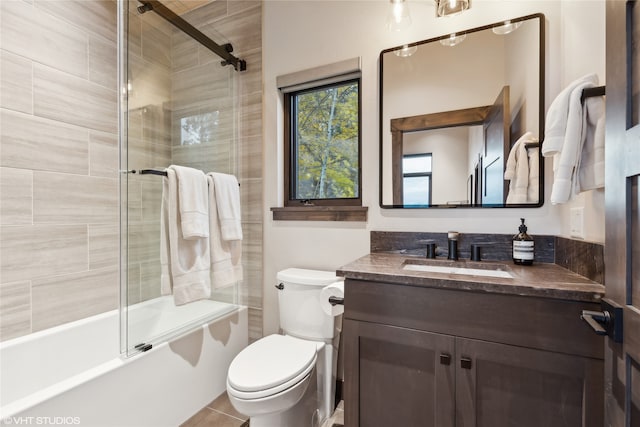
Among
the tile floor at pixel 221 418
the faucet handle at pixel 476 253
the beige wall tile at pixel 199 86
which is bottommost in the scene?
the tile floor at pixel 221 418

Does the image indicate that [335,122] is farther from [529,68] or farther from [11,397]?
[11,397]

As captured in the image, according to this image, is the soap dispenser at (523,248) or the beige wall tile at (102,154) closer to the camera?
the soap dispenser at (523,248)

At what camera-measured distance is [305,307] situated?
1603mm

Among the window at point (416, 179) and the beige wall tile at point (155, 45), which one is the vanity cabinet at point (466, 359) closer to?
the window at point (416, 179)

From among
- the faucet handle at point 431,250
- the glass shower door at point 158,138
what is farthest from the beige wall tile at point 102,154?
the faucet handle at point 431,250

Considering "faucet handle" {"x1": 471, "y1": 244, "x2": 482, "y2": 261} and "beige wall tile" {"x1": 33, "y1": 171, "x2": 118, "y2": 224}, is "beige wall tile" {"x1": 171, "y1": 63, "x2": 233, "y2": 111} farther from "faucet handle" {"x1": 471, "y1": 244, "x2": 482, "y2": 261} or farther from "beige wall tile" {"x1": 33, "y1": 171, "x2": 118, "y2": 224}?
"faucet handle" {"x1": 471, "y1": 244, "x2": 482, "y2": 261}

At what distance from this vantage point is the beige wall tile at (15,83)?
138cm

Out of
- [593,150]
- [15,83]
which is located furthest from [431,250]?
[15,83]

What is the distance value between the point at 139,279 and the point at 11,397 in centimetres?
76

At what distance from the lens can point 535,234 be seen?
1346 millimetres

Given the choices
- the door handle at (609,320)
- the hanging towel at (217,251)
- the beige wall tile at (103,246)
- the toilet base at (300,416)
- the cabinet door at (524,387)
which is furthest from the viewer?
the beige wall tile at (103,246)

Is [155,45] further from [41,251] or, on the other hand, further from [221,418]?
[221,418]

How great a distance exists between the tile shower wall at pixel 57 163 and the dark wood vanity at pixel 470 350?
1.60 metres

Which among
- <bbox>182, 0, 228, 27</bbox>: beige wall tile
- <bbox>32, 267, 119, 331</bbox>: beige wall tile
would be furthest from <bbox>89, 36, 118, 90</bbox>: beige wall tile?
<bbox>32, 267, 119, 331</bbox>: beige wall tile
